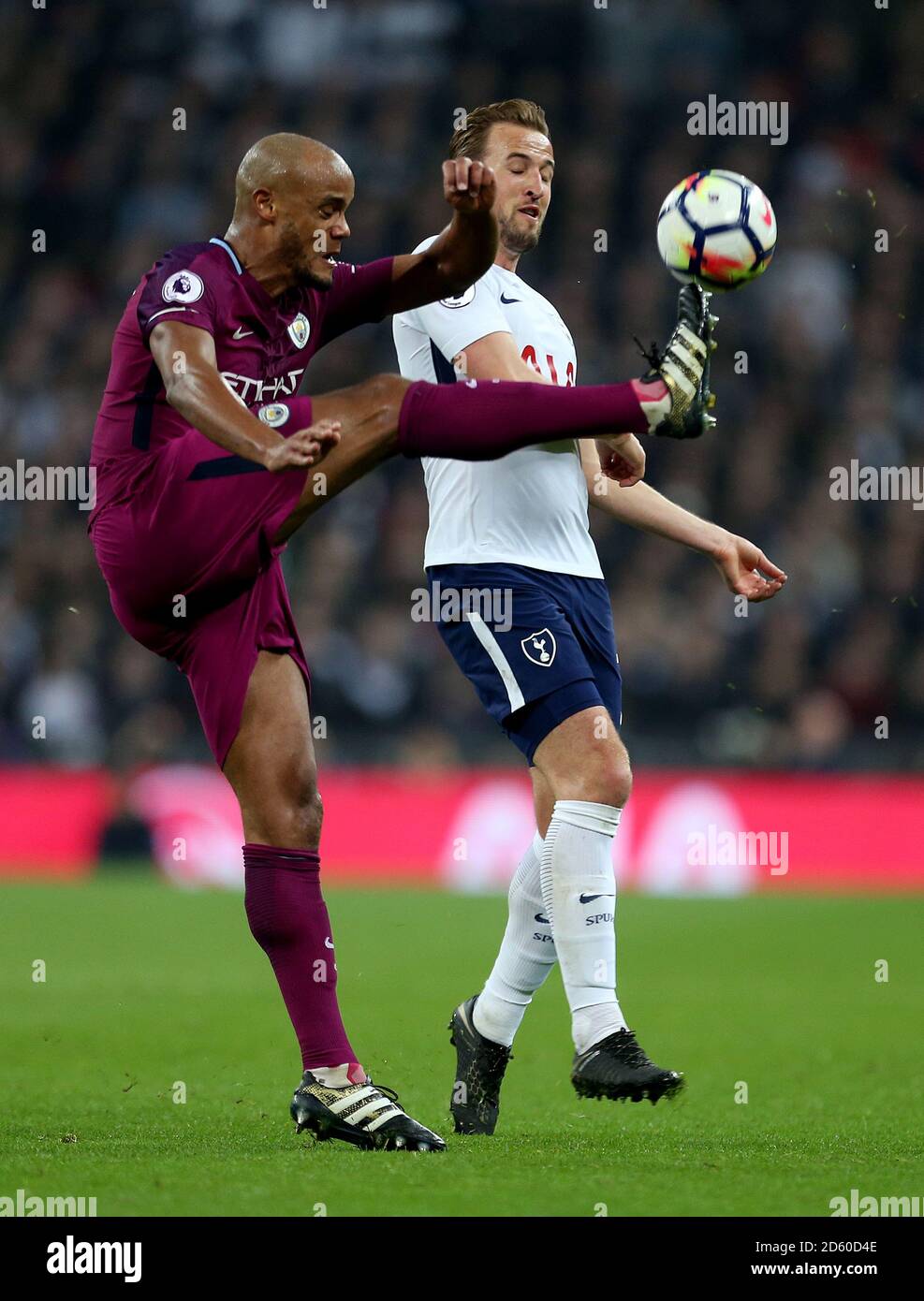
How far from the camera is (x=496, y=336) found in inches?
181

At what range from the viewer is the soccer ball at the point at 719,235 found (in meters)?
4.47

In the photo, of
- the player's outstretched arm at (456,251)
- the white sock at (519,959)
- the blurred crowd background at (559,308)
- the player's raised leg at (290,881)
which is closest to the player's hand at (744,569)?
the white sock at (519,959)

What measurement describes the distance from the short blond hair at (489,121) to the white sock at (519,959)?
1.88m

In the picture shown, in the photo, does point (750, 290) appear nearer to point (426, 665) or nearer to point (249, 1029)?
point (426, 665)

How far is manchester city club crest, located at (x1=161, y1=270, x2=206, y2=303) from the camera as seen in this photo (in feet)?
13.3

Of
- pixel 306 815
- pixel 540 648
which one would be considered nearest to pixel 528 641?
pixel 540 648

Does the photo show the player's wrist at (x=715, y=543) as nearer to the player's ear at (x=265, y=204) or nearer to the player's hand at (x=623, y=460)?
the player's hand at (x=623, y=460)

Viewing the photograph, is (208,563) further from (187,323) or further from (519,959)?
(519,959)

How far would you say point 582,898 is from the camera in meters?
4.39

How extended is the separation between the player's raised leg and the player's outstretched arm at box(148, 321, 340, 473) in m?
0.77

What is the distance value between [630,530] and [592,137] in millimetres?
4368

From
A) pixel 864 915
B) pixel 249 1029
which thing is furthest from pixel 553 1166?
pixel 864 915

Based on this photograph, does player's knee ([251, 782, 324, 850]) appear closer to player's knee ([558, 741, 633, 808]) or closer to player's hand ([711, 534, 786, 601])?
player's knee ([558, 741, 633, 808])

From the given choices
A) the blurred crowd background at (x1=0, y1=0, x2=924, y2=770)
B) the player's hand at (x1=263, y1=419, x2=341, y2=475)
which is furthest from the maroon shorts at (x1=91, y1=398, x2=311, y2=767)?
the blurred crowd background at (x1=0, y1=0, x2=924, y2=770)
